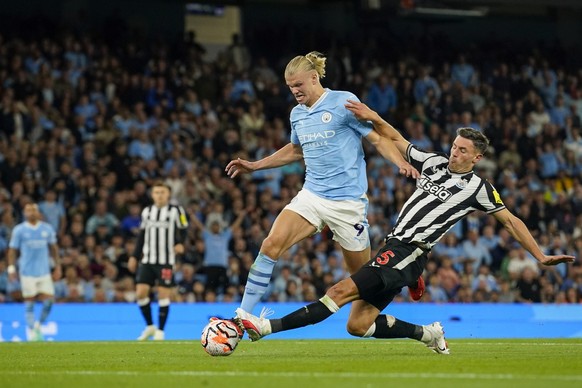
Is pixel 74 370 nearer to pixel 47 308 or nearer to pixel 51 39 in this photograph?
pixel 47 308

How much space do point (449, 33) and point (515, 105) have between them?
4090 mm

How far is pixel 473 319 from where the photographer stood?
1872cm

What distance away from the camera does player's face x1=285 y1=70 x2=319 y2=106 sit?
10.0m

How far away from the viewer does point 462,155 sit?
9.81 meters

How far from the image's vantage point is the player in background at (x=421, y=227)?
9.62 metres

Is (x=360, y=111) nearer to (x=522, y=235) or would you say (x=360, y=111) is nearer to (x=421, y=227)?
(x=421, y=227)

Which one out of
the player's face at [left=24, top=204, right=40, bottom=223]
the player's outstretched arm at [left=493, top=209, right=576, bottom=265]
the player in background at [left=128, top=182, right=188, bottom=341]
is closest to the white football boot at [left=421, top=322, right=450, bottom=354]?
the player's outstretched arm at [left=493, top=209, right=576, bottom=265]

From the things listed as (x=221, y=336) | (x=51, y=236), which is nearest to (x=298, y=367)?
(x=221, y=336)

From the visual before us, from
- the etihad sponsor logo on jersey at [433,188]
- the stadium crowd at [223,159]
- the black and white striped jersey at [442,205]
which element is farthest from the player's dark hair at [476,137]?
the stadium crowd at [223,159]

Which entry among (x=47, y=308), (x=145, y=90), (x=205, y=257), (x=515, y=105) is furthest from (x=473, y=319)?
(x=515, y=105)

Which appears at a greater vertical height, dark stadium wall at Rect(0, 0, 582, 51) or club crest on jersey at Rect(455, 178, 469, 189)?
dark stadium wall at Rect(0, 0, 582, 51)

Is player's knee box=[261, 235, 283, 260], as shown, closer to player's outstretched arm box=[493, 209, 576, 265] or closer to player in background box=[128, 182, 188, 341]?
player's outstretched arm box=[493, 209, 576, 265]

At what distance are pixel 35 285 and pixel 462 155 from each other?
32.8ft

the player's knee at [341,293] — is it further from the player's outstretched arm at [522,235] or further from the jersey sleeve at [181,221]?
the jersey sleeve at [181,221]
